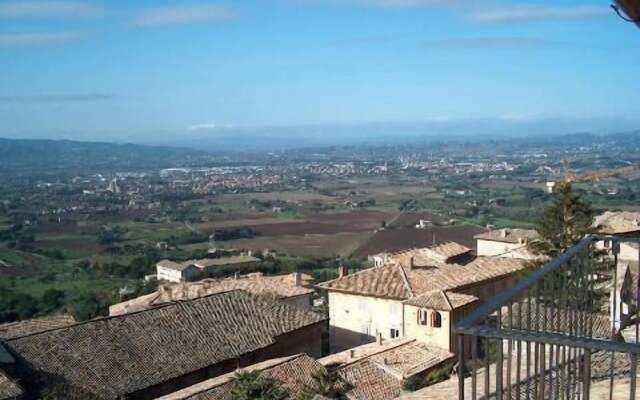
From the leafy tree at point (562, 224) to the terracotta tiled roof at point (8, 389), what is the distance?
18.7m

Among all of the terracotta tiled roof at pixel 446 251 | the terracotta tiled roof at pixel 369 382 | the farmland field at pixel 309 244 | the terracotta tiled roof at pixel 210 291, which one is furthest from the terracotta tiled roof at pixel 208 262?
the terracotta tiled roof at pixel 369 382

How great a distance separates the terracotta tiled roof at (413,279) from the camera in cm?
A: 2636

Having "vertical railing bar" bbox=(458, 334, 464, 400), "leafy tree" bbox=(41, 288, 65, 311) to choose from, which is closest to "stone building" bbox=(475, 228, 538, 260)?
"leafy tree" bbox=(41, 288, 65, 311)

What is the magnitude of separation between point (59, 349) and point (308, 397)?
781cm

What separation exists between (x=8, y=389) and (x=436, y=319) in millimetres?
13238

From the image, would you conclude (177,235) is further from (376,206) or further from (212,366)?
(212,366)

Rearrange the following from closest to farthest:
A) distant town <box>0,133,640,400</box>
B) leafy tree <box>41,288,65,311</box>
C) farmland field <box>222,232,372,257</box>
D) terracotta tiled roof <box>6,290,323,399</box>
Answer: terracotta tiled roof <box>6,290,323,399</box>
distant town <box>0,133,640,400</box>
leafy tree <box>41,288,65,311</box>
farmland field <box>222,232,372,257</box>

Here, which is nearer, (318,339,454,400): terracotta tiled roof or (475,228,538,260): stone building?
(318,339,454,400): terracotta tiled roof

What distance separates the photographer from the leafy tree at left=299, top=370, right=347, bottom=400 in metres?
16.5

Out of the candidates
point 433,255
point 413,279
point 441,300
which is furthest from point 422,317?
point 433,255

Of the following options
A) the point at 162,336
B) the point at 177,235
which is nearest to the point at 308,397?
the point at 162,336

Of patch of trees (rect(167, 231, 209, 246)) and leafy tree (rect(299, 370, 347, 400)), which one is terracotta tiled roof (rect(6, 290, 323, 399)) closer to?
leafy tree (rect(299, 370, 347, 400))

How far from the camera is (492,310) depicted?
13.4 ft

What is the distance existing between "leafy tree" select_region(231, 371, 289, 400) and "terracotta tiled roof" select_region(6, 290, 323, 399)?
393cm
